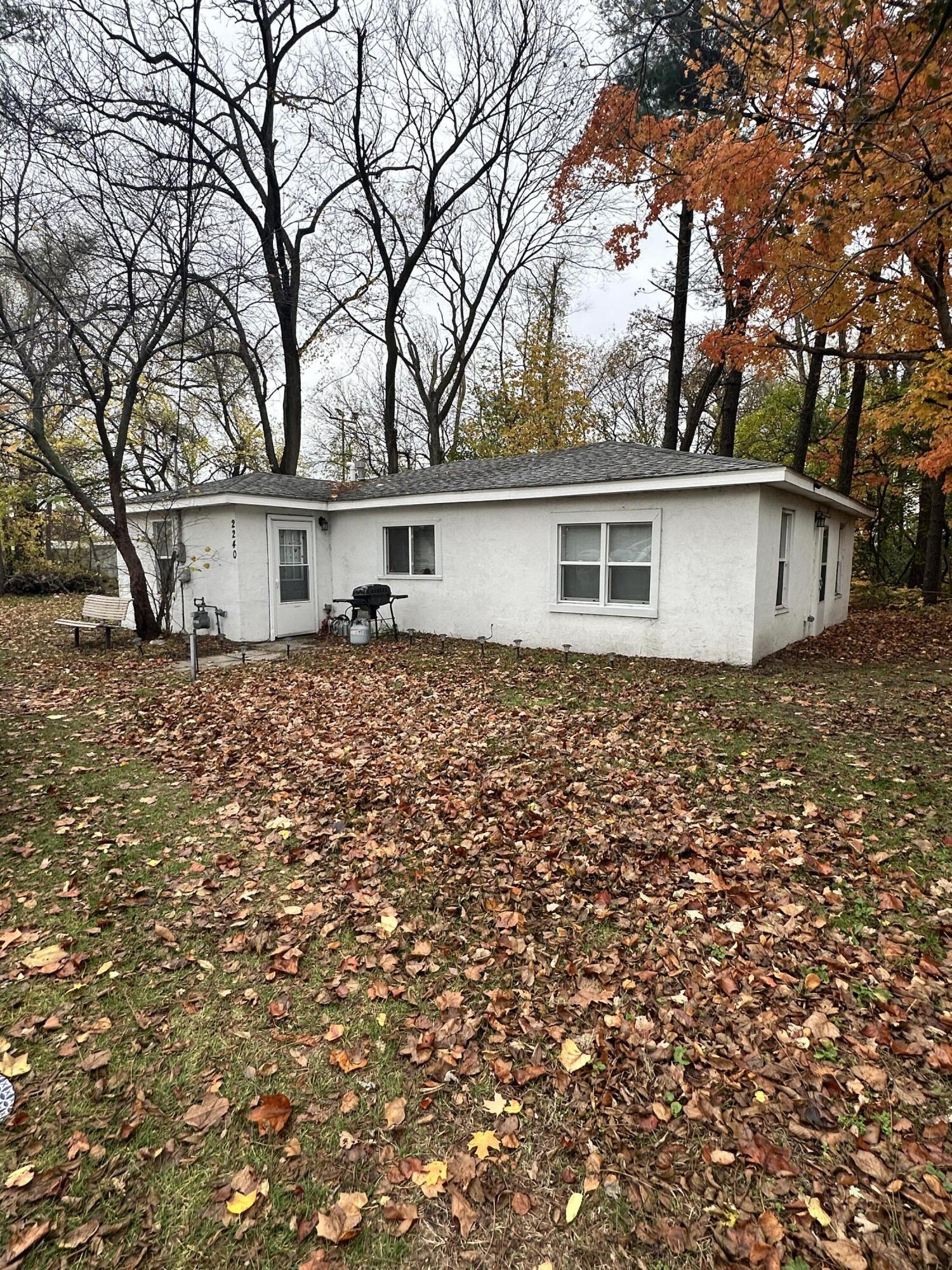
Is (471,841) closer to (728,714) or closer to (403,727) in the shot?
(403,727)

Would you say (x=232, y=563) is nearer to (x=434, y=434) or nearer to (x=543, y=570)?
Answer: (x=543, y=570)

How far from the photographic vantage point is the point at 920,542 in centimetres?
1923

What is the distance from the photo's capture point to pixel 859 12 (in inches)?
156

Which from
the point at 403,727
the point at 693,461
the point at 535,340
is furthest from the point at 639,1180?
the point at 535,340

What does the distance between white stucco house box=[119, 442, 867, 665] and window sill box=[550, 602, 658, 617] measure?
1.1 inches

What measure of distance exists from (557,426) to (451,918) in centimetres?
2051

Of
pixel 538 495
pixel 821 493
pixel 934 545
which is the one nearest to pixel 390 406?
pixel 538 495

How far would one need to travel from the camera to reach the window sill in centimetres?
1005

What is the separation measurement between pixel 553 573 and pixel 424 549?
10.3ft

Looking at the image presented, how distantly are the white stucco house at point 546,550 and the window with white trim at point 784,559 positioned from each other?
0.15 ft

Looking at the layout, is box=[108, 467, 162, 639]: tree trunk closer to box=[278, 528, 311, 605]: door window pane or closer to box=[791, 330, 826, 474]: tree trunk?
box=[278, 528, 311, 605]: door window pane

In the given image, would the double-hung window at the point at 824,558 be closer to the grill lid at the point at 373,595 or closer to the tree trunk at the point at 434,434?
the grill lid at the point at 373,595

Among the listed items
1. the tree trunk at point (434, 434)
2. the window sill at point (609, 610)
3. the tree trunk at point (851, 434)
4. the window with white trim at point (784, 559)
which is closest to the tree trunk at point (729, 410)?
the tree trunk at point (851, 434)

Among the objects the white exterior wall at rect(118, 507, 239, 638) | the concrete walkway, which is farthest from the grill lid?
the white exterior wall at rect(118, 507, 239, 638)
